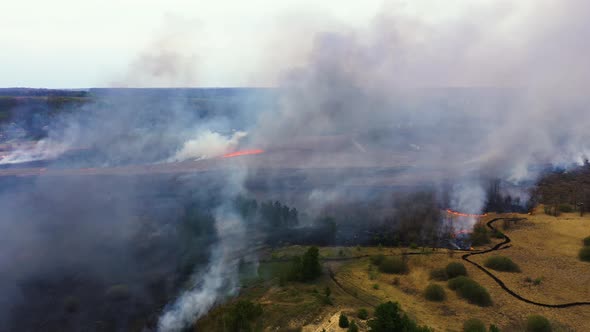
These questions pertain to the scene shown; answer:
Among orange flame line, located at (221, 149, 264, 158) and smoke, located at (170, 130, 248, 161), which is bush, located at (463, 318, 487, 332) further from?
smoke, located at (170, 130, 248, 161)

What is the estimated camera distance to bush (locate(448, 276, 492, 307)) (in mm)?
27906

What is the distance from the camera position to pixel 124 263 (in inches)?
1294

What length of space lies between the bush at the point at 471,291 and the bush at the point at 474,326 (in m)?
3.26

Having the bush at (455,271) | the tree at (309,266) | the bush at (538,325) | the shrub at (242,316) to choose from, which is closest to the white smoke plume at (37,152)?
the tree at (309,266)

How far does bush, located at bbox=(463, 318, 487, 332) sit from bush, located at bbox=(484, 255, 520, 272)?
31.7ft

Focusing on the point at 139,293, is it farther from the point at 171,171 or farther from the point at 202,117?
the point at 202,117

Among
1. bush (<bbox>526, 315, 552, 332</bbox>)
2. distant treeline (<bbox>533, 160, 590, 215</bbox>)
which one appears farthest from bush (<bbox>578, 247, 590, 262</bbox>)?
bush (<bbox>526, 315, 552, 332</bbox>)

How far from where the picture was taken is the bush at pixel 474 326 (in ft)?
76.5

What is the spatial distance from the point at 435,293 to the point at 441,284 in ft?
8.73

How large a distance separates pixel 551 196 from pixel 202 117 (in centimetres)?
8180

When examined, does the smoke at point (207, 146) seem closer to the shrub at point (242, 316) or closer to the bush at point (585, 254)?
the shrub at point (242, 316)

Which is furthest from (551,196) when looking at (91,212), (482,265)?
(91,212)

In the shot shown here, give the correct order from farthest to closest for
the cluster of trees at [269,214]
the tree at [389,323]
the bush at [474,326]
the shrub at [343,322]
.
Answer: the cluster of trees at [269,214] < the bush at [474,326] < the shrub at [343,322] < the tree at [389,323]

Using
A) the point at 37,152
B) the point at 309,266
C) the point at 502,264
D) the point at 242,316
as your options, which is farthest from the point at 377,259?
the point at 37,152
